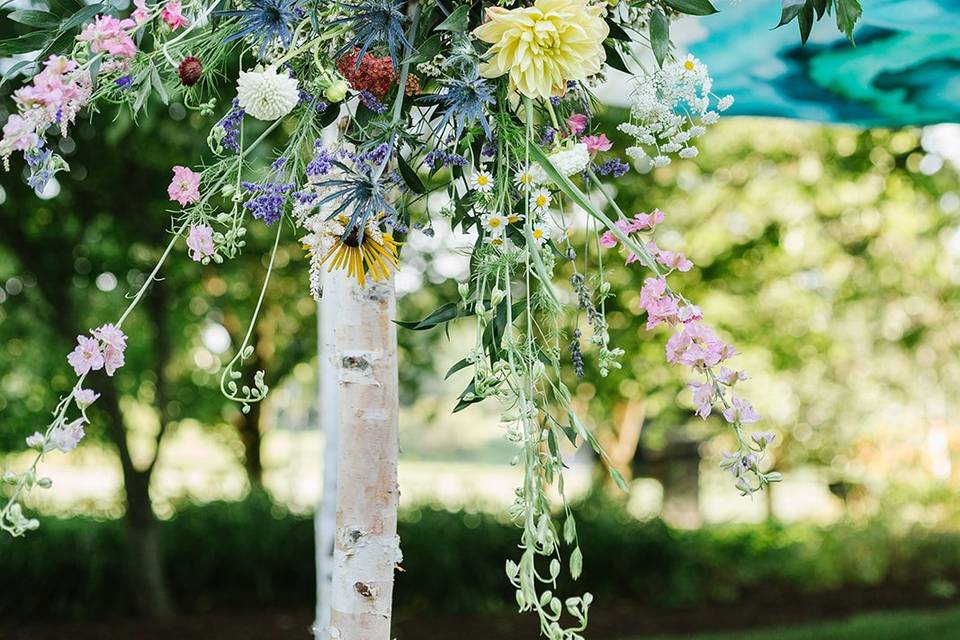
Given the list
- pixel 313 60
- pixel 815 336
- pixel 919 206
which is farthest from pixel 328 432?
pixel 815 336

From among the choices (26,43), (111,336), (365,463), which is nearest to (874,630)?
(365,463)

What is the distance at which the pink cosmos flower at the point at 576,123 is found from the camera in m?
1.32

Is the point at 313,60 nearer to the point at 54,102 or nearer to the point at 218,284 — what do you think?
the point at 54,102

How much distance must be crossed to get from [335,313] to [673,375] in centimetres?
610

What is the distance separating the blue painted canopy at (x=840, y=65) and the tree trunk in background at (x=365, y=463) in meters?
1.28

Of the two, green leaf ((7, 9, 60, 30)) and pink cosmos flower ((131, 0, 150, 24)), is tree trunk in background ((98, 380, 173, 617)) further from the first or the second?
pink cosmos flower ((131, 0, 150, 24))

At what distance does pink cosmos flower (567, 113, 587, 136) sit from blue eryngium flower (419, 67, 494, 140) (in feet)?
0.73

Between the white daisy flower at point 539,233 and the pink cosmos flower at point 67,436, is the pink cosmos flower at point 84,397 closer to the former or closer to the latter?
the pink cosmos flower at point 67,436

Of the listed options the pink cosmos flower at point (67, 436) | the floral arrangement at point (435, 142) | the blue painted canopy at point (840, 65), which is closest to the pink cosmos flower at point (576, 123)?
the floral arrangement at point (435, 142)

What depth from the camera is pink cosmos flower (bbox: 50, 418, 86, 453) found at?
1.06m

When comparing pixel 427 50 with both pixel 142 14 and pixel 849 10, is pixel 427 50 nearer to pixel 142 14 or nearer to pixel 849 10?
pixel 142 14

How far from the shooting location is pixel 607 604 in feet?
24.6

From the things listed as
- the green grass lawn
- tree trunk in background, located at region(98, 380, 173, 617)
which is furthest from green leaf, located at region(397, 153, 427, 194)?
the green grass lawn

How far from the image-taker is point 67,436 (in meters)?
1.07
